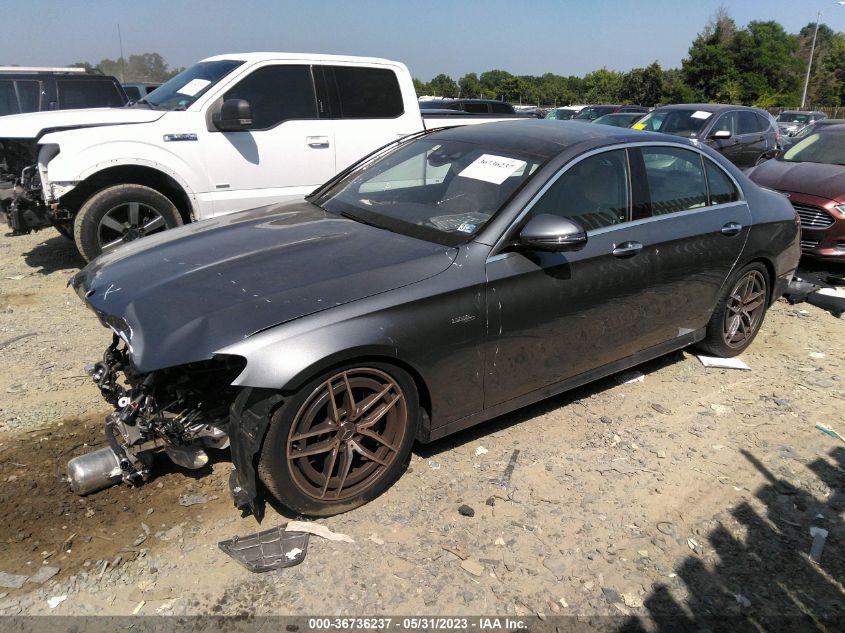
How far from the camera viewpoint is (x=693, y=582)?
2781mm

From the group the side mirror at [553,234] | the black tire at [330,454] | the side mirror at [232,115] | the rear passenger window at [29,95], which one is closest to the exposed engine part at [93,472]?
the black tire at [330,454]

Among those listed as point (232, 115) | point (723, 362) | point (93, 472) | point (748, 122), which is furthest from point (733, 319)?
point (748, 122)

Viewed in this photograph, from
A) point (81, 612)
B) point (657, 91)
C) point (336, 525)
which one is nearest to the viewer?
point (81, 612)

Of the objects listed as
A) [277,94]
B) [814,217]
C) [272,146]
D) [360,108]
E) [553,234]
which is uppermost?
[277,94]

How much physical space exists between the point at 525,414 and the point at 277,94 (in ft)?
15.1

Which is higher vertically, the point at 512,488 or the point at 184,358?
the point at 184,358

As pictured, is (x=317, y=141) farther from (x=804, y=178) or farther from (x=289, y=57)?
(x=804, y=178)

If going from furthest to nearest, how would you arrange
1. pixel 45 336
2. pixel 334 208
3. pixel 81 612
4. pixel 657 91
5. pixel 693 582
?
pixel 657 91 → pixel 45 336 → pixel 334 208 → pixel 693 582 → pixel 81 612

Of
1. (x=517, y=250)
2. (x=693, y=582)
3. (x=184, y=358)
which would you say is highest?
(x=517, y=250)

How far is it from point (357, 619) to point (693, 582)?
1479mm

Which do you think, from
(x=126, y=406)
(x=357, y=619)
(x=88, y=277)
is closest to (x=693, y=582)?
(x=357, y=619)

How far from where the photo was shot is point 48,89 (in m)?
10.8

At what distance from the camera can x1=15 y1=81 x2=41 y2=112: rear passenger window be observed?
1078 centimetres

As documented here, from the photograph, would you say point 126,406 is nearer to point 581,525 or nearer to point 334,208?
point 334,208
